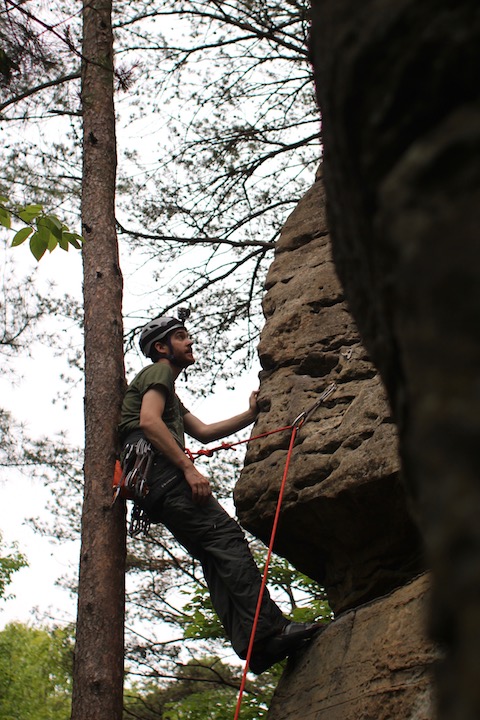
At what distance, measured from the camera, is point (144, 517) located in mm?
4734

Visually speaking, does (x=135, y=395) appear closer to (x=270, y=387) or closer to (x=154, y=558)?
(x=270, y=387)

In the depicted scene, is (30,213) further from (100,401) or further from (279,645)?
(279,645)

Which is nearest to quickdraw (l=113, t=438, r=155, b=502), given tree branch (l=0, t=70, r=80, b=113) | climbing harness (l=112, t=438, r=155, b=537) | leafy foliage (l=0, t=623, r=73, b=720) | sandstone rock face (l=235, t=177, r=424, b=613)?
climbing harness (l=112, t=438, r=155, b=537)

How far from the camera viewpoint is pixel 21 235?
12.5 ft

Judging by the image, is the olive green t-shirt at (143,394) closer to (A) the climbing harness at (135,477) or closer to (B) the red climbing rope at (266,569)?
(A) the climbing harness at (135,477)

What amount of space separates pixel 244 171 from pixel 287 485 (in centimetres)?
550

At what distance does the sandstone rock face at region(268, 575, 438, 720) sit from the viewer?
353 centimetres

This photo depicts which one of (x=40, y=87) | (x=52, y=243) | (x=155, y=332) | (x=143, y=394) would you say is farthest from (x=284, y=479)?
(x=40, y=87)

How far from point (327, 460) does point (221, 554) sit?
838 millimetres

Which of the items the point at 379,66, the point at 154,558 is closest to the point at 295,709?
the point at 379,66

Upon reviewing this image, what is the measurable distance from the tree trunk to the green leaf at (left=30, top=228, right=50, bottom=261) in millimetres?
1442

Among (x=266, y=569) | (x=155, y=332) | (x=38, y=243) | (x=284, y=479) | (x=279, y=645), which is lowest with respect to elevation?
(x=279, y=645)

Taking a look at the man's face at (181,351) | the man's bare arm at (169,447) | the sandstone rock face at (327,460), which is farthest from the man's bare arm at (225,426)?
the man's bare arm at (169,447)

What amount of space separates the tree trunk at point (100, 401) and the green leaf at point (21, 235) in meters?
1.44
